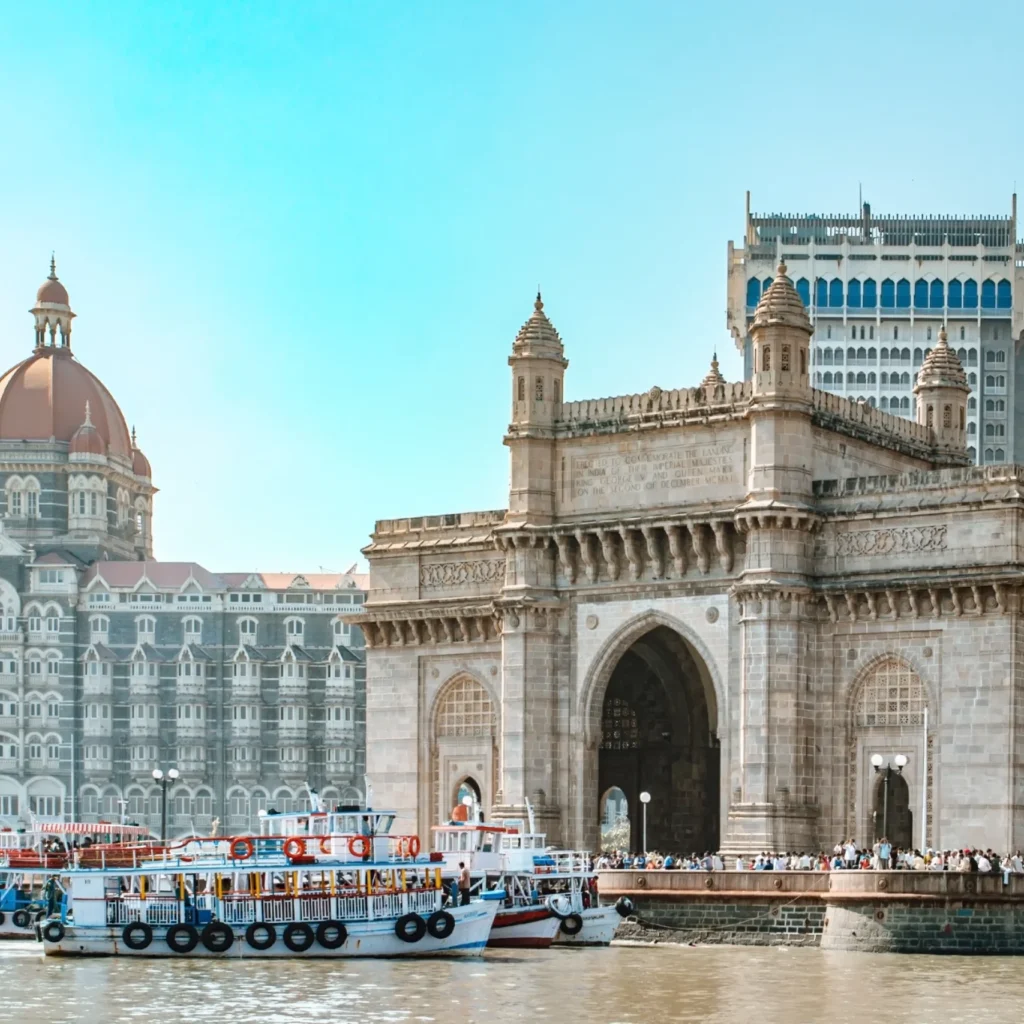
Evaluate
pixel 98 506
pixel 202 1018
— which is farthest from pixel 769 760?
pixel 98 506

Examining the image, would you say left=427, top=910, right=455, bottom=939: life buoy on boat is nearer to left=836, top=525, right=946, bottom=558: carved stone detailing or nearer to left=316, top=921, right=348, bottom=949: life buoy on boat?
left=316, top=921, right=348, bottom=949: life buoy on boat

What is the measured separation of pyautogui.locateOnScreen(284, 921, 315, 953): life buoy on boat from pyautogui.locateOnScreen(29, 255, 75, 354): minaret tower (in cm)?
10634

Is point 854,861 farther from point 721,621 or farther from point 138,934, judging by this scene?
point 138,934

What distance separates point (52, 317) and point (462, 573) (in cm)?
9048

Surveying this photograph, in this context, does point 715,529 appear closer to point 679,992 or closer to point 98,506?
point 679,992

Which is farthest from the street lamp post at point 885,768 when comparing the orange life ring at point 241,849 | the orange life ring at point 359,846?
the orange life ring at point 241,849

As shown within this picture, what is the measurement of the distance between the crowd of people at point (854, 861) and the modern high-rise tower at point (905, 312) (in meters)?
97.9

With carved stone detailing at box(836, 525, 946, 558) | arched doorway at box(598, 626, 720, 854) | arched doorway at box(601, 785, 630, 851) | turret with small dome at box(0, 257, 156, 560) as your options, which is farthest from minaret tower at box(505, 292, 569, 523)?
arched doorway at box(601, 785, 630, 851)

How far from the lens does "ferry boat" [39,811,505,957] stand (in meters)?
57.9

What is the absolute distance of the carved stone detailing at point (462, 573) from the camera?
73.9m

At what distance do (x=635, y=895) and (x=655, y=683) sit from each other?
45.5 feet

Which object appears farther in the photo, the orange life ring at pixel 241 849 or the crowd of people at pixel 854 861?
the orange life ring at pixel 241 849

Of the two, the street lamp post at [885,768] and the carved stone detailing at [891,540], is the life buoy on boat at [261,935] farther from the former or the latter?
the carved stone detailing at [891,540]

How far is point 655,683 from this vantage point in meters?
76.7
